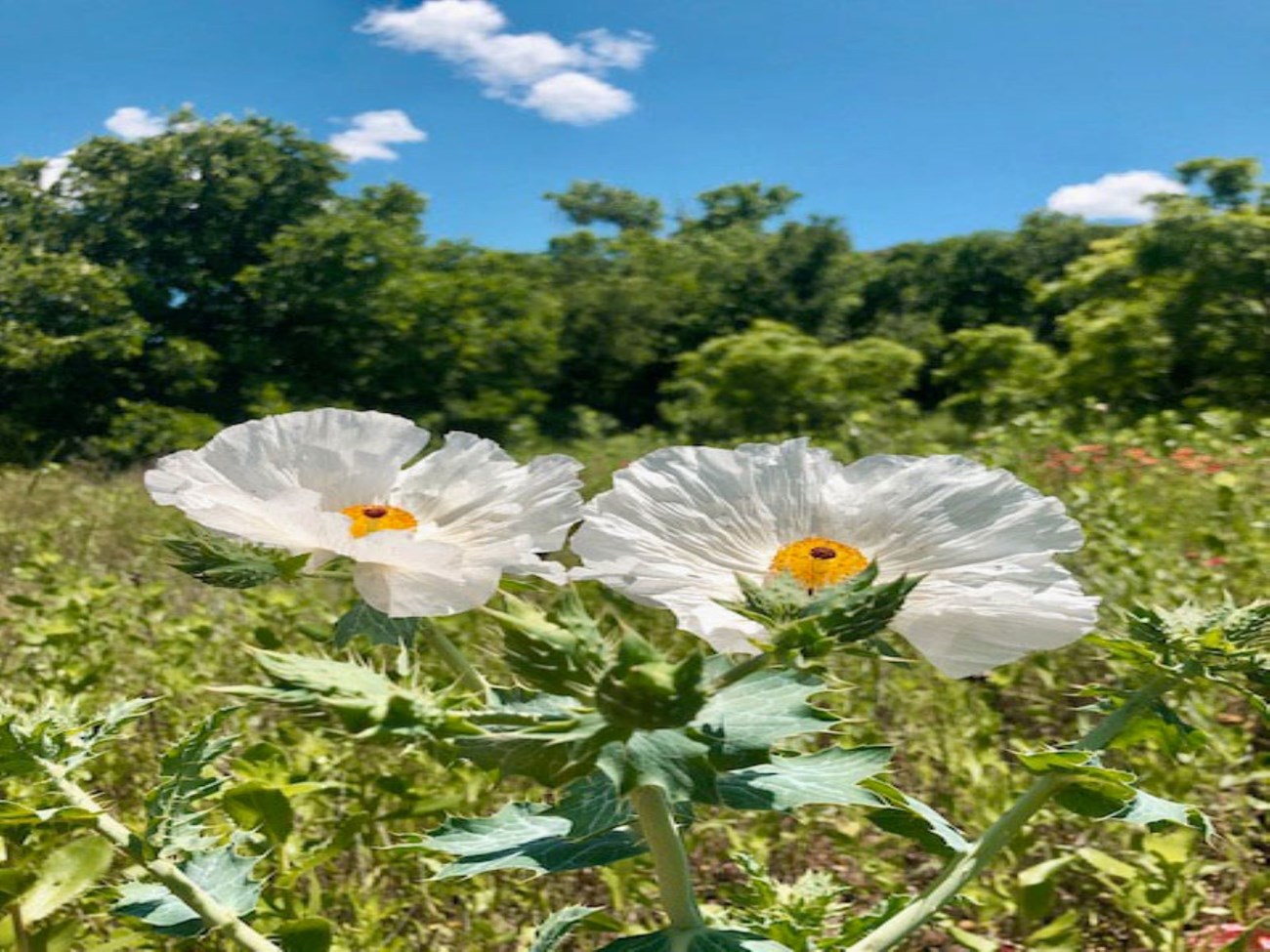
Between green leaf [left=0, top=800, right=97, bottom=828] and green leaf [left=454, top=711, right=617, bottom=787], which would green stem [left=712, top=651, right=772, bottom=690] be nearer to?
green leaf [left=454, top=711, right=617, bottom=787]

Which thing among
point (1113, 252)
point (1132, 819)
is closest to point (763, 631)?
point (1132, 819)

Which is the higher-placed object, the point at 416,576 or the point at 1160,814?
the point at 416,576

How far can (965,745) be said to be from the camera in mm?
2029

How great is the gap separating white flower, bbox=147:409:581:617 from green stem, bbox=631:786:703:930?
125 millimetres

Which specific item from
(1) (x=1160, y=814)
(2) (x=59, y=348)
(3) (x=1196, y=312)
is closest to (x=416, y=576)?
(1) (x=1160, y=814)

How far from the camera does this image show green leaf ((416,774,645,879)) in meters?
0.60

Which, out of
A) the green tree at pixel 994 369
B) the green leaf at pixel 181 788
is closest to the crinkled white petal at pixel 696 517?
the green leaf at pixel 181 788

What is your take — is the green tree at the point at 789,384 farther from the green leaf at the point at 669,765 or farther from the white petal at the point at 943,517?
the green leaf at the point at 669,765

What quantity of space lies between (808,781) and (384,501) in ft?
1.02

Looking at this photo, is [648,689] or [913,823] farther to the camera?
[913,823]

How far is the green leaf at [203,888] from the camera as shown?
76cm

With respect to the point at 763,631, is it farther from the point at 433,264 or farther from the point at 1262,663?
the point at 433,264

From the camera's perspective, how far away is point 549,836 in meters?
0.69

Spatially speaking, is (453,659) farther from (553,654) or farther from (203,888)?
(203,888)
